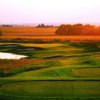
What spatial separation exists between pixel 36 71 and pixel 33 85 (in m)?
4.05

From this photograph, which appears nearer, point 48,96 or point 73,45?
point 48,96

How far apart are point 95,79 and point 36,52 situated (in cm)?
1849

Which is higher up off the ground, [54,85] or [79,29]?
[54,85]

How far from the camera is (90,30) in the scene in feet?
281

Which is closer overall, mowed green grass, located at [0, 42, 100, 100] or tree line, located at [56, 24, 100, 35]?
mowed green grass, located at [0, 42, 100, 100]

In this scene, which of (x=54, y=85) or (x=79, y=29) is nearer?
(x=54, y=85)

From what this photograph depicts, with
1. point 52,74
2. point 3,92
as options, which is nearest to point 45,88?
point 3,92

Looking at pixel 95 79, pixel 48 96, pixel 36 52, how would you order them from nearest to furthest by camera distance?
pixel 48 96 → pixel 95 79 → pixel 36 52

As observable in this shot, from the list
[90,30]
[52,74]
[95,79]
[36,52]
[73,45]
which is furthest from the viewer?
[90,30]

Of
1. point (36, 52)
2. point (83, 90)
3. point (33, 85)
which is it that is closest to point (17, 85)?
point (33, 85)

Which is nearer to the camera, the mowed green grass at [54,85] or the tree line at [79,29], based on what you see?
the mowed green grass at [54,85]

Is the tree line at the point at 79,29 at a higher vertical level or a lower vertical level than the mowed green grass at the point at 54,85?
lower

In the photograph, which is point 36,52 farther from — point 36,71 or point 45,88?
point 45,88

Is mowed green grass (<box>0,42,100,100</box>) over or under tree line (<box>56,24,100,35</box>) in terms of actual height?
over
